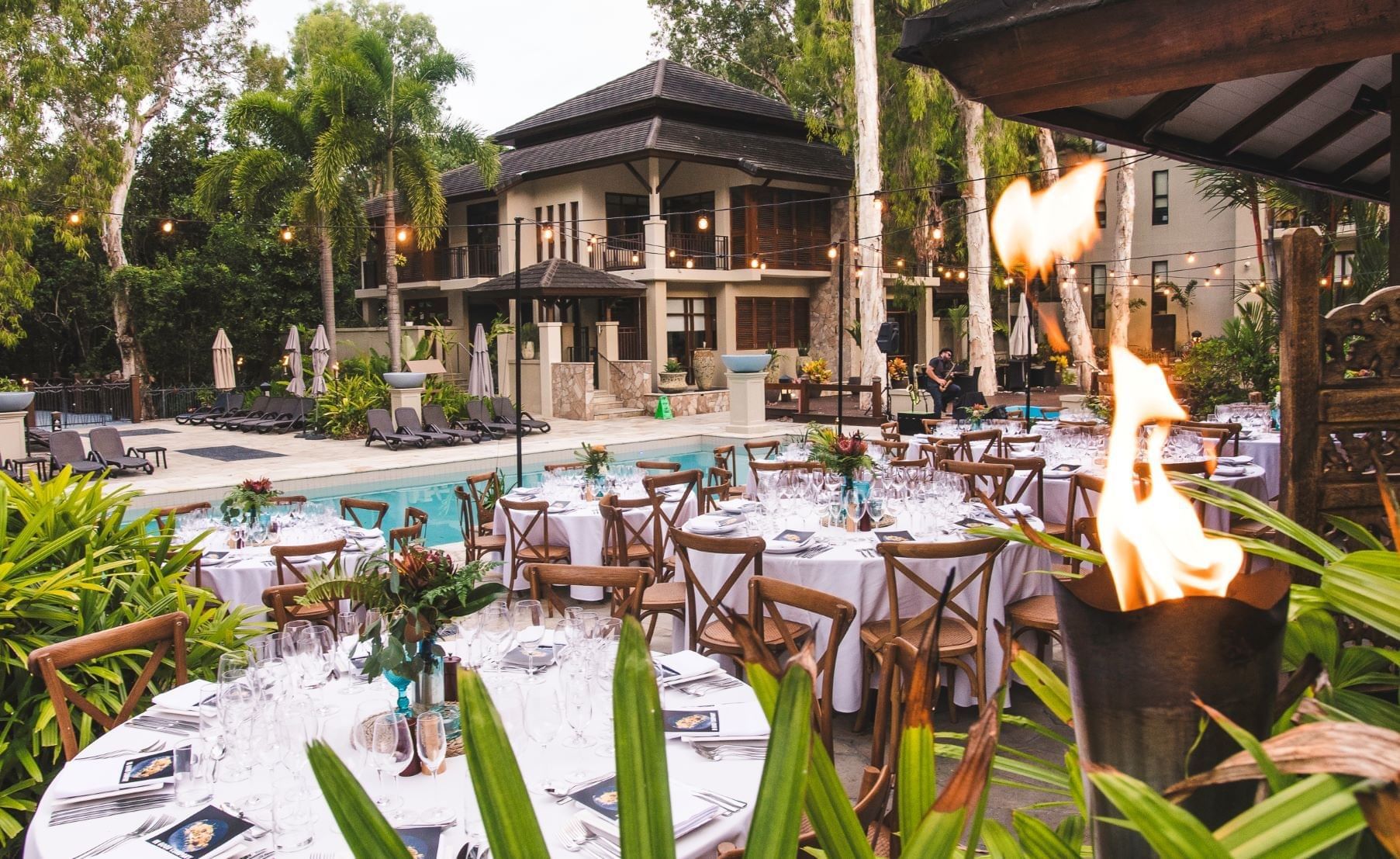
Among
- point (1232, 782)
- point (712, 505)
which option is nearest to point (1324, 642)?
point (1232, 782)

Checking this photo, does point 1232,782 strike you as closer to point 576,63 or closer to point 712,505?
point 712,505

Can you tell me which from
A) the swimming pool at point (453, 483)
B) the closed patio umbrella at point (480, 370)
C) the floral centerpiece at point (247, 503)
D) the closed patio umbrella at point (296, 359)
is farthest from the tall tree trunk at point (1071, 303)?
the floral centerpiece at point (247, 503)

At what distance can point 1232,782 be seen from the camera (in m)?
0.85

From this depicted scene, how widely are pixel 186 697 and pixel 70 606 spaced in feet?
3.03

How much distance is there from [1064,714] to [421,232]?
24.1 metres

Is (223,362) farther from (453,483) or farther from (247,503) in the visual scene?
(247,503)

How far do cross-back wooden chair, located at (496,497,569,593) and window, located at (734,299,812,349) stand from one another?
71.8 ft

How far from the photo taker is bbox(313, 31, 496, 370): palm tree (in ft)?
74.0

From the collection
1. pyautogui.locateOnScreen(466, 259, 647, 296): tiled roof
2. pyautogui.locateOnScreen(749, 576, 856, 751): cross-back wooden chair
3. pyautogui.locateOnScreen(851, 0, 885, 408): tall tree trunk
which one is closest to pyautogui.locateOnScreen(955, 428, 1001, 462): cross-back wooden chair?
pyautogui.locateOnScreen(749, 576, 856, 751): cross-back wooden chair

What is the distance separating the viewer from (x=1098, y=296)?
1468 inches

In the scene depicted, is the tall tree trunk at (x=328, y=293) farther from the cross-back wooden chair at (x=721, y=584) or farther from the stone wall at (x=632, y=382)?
the cross-back wooden chair at (x=721, y=584)

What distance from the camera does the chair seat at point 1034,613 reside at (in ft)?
17.7

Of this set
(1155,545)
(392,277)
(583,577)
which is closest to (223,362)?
(392,277)

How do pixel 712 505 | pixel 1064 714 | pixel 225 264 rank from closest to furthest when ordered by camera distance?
pixel 1064 714 < pixel 712 505 < pixel 225 264
